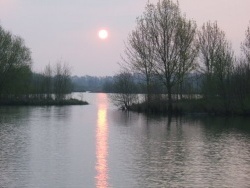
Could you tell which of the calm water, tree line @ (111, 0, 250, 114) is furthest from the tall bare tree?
the calm water

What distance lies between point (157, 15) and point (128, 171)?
37506 millimetres

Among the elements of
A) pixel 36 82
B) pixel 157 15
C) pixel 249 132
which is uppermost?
pixel 157 15

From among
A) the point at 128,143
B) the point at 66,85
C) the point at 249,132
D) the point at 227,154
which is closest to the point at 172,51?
the point at 249,132

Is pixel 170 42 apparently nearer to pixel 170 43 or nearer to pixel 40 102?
pixel 170 43

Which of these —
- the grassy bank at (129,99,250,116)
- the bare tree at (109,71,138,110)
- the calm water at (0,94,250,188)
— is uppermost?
the bare tree at (109,71,138,110)

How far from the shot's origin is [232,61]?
49188mm

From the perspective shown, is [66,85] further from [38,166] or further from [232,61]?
[38,166]

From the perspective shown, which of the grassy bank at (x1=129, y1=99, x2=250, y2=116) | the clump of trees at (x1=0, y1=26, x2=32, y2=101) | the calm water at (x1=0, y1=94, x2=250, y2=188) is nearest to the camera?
the calm water at (x1=0, y1=94, x2=250, y2=188)

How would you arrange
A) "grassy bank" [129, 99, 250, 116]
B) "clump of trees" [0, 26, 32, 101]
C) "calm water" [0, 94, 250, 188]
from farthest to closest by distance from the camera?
"clump of trees" [0, 26, 32, 101], "grassy bank" [129, 99, 250, 116], "calm water" [0, 94, 250, 188]

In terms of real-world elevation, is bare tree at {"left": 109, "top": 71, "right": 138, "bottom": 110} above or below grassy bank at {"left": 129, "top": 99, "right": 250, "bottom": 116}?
above

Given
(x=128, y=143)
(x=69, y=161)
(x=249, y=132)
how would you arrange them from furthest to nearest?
(x=249, y=132) → (x=128, y=143) → (x=69, y=161)

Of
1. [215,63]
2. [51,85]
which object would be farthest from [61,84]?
[215,63]

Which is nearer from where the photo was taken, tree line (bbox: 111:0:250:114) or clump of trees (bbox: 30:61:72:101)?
tree line (bbox: 111:0:250:114)

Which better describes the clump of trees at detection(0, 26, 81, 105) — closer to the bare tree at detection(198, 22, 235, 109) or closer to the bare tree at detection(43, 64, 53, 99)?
the bare tree at detection(43, 64, 53, 99)
